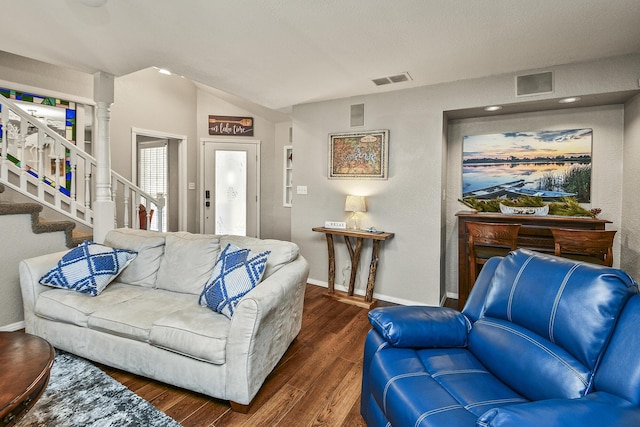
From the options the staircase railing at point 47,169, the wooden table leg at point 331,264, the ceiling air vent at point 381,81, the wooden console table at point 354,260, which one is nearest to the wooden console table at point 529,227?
the wooden console table at point 354,260

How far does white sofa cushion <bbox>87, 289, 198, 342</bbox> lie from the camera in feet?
6.54

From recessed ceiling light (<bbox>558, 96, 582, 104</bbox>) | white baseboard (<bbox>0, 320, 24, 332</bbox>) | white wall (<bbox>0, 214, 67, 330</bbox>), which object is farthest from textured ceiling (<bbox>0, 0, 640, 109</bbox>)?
white baseboard (<bbox>0, 320, 24, 332</bbox>)

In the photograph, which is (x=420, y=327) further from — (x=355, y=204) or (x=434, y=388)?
(x=355, y=204)

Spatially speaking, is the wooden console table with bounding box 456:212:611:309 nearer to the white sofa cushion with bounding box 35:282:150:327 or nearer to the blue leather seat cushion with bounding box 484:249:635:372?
the blue leather seat cushion with bounding box 484:249:635:372

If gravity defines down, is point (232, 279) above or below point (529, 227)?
below

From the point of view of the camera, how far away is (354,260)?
12.5ft

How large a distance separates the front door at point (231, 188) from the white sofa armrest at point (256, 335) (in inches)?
154

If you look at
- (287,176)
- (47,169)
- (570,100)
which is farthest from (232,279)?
(287,176)

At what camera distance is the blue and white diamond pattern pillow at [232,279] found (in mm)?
2043

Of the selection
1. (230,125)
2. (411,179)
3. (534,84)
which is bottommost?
(411,179)

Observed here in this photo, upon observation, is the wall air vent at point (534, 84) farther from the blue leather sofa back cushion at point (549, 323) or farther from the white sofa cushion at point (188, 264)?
the white sofa cushion at point (188, 264)

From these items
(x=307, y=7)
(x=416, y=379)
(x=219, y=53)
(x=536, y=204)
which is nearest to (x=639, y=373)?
(x=416, y=379)

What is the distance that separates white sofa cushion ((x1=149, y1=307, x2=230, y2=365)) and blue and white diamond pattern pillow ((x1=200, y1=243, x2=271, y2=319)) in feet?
0.32

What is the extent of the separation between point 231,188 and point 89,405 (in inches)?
172
